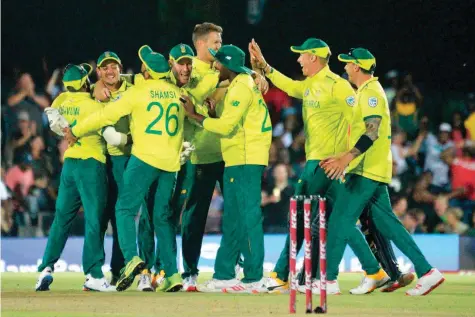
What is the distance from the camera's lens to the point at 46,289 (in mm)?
14219

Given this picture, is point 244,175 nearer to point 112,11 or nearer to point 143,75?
point 143,75

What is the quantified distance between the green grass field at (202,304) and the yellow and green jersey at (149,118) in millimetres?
1516

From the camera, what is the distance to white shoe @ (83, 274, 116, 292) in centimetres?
1397

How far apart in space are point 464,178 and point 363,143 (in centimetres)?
1005

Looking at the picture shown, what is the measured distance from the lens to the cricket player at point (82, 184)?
553 inches

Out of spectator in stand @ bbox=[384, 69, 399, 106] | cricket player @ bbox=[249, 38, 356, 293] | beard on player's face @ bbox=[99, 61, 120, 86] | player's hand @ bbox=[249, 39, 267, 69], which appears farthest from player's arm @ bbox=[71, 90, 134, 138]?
spectator in stand @ bbox=[384, 69, 399, 106]

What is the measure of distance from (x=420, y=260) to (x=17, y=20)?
1342 centimetres

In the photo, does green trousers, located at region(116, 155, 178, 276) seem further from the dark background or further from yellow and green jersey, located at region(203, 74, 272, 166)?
the dark background

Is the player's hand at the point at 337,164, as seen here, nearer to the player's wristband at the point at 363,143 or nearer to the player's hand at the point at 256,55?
the player's wristband at the point at 363,143

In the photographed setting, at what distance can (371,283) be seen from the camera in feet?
45.6

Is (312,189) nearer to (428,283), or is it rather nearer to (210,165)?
(210,165)

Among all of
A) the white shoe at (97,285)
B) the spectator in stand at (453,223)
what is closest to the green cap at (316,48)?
the white shoe at (97,285)

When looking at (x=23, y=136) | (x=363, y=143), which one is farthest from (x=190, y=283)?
(x=23, y=136)

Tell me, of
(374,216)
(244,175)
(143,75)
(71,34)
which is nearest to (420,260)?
(374,216)
